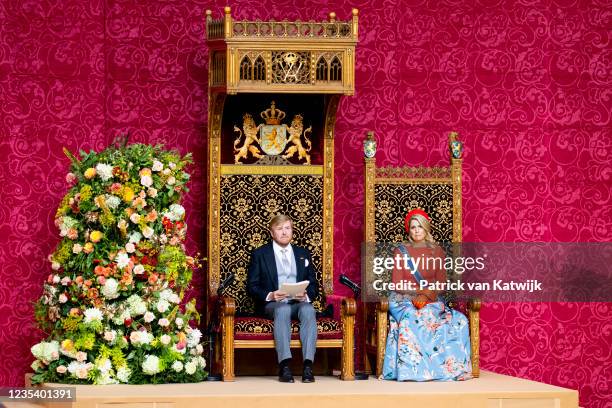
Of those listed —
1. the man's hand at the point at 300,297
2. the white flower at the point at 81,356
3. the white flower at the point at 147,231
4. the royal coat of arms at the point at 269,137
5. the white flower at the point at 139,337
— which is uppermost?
the royal coat of arms at the point at 269,137

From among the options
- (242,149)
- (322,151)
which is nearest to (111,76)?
(242,149)

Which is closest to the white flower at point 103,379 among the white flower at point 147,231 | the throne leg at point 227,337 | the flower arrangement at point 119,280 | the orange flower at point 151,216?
the flower arrangement at point 119,280

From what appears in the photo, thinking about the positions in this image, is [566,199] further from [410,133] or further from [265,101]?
[265,101]

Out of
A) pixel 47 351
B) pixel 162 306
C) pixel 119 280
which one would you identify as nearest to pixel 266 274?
pixel 162 306

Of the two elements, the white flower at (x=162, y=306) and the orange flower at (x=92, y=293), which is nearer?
the orange flower at (x=92, y=293)

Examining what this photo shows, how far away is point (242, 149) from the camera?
8.59 metres

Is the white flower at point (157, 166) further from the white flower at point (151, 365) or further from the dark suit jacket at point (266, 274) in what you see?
A: the white flower at point (151, 365)

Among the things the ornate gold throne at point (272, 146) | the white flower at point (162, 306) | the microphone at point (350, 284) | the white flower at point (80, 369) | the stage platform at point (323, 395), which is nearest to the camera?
the stage platform at point (323, 395)

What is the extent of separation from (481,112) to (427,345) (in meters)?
2.09

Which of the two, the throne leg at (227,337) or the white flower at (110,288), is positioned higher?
the white flower at (110,288)

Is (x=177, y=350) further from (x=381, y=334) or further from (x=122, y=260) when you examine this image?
(x=381, y=334)

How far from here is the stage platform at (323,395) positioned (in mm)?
7152

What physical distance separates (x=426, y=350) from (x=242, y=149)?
6.48 feet

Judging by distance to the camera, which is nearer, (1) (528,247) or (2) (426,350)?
(2) (426,350)
